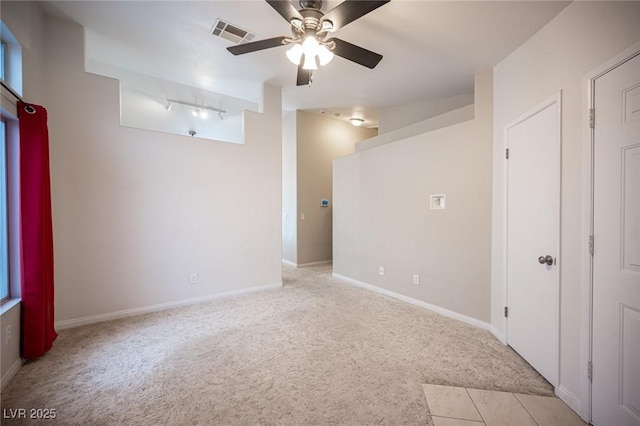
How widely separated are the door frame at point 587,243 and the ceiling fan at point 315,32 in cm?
154

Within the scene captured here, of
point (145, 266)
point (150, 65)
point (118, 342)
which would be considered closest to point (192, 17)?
point (150, 65)

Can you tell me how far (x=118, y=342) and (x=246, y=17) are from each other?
137 inches

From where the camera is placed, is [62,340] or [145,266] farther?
[145,266]

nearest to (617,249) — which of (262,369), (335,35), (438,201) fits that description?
(438,201)

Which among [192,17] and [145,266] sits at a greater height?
[192,17]

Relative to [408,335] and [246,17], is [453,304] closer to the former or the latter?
[408,335]

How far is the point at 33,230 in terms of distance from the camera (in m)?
2.20

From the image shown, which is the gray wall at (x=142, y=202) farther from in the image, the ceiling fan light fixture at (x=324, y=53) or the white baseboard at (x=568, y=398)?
the white baseboard at (x=568, y=398)

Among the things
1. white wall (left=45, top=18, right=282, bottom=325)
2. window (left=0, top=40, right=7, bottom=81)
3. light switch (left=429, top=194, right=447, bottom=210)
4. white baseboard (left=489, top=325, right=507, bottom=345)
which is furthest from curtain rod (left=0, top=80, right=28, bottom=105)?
white baseboard (left=489, top=325, right=507, bottom=345)

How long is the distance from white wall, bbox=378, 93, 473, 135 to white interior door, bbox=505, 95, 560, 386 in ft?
6.13

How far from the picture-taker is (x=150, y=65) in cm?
350

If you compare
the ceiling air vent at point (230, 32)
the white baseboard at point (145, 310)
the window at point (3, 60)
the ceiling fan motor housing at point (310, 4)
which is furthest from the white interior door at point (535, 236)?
the window at point (3, 60)

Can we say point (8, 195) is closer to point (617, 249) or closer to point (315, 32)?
point (315, 32)

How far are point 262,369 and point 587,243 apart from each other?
8.38ft
